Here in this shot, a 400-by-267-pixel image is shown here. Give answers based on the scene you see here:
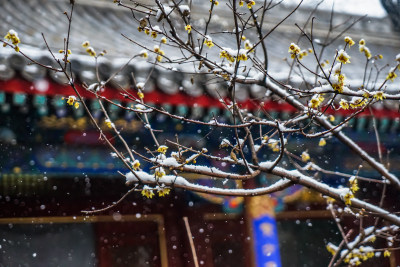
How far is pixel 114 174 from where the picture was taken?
150 inches

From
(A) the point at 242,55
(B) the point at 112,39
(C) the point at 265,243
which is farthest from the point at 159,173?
(B) the point at 112,39

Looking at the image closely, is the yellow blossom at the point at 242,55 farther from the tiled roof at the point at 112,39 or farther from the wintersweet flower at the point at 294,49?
the tiled roof at the point at 112,39

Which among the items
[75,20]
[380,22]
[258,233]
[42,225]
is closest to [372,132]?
[258,233]

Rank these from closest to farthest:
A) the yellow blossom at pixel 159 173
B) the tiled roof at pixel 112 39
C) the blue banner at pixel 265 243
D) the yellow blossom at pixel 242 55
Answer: the yellow blossom at pixel 242 55, the yellow blossom at pixel 159 173, the tiled roof at pixel 112 39, the blue banner at pixel 265 243

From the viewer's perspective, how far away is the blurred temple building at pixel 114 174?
2957mm

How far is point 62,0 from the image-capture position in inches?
223

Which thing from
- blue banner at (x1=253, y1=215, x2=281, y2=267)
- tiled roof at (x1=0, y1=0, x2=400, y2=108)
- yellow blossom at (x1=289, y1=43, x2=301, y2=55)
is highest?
tiled roof at (x1=0, y1=0, x2=400, y2=108)

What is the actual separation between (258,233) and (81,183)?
5.51 ft

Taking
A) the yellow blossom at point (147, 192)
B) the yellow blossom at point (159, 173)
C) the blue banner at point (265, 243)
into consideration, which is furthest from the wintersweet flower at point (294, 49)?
the blue banner at point (265, 243)

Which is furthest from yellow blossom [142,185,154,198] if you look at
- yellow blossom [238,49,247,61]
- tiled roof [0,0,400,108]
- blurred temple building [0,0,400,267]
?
tiled roof [0,0,400,108]

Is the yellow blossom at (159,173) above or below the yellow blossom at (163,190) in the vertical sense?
above

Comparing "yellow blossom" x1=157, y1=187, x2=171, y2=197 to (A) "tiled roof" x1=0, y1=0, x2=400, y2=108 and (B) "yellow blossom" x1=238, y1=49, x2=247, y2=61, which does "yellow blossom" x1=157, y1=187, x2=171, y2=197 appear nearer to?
(B) "yellow blossom" x1=238, y1=49, x2=247, y2=61

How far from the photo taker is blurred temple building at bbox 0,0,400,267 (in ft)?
9.70

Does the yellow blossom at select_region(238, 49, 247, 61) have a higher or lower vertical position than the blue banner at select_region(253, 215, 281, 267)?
higher
